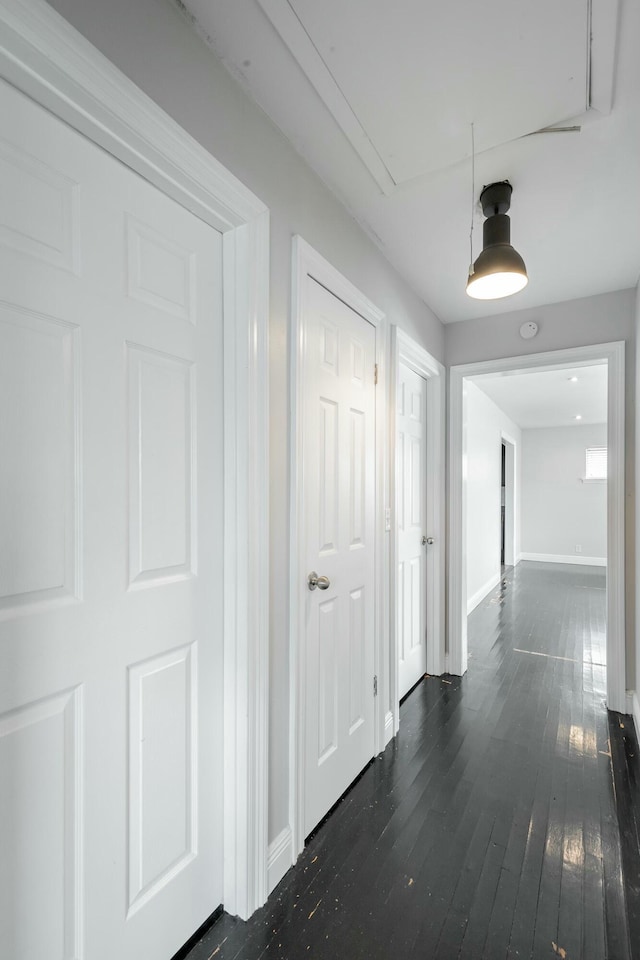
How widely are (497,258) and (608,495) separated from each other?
1.79 m

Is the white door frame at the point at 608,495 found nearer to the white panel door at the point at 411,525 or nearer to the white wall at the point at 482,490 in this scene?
the white panel door at the point at 411,525

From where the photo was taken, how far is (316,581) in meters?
1.68

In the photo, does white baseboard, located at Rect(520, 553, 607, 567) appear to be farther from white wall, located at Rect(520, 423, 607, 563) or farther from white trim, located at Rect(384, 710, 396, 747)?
white trim, located at Rect(384, 710, 396, 747)

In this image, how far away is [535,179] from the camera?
5.75 ft

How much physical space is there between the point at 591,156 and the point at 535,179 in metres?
0.19

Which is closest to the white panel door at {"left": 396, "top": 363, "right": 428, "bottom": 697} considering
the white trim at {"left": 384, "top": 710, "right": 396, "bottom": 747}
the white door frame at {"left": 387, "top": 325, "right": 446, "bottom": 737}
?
the white door frame at {"left": 387, "top": 325, "right": 446, "bottom": 737}

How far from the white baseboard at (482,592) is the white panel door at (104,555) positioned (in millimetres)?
4094

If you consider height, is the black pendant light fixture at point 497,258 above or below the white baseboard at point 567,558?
above

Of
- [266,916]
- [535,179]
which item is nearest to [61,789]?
[266,916]

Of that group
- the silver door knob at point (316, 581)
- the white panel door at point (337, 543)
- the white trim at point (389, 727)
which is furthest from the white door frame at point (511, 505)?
the silver door knob at point (316, 581)

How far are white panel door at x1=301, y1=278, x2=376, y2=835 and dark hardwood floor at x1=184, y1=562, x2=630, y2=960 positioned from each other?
0.22 meters

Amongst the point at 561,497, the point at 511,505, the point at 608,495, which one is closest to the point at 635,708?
the point at 608,495

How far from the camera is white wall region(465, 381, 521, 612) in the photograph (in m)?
5.12

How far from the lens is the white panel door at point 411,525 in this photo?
2.76 meters
